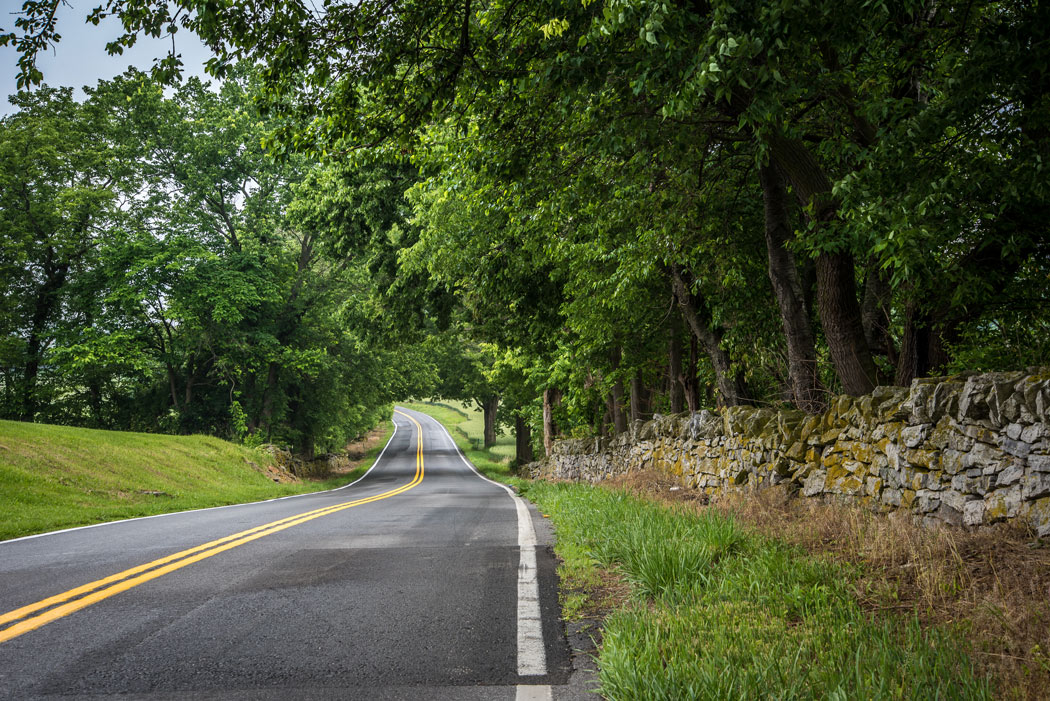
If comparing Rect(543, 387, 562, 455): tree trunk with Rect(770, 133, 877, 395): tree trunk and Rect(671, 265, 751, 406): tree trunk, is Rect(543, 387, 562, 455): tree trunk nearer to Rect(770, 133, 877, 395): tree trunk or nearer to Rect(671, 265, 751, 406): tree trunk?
Rect(671, 265, 751, 406): tree trunk

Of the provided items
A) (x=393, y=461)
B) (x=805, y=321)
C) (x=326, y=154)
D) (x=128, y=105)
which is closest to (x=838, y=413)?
(x=805, y=321)

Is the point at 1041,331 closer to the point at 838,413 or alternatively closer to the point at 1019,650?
the point at 838,413

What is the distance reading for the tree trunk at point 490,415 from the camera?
49.1 m

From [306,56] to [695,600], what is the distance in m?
5.37

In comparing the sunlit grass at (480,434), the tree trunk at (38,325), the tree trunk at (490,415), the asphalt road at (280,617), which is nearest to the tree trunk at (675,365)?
the asphalt road at (280,617)

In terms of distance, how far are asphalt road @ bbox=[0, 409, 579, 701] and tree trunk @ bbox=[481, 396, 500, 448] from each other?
40876 millimetres

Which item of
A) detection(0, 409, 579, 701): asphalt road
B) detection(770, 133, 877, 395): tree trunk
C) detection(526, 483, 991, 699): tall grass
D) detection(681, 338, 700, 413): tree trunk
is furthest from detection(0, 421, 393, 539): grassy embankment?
detection(681, 338, 700, 413): tree trunk

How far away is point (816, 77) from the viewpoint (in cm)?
576

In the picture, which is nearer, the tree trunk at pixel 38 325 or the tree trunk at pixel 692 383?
the tree trunk at pixel 692 383

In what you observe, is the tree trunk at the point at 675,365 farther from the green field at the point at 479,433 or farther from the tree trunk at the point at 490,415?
the tree trunk at the point at 490,415

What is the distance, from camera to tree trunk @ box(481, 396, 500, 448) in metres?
49.1

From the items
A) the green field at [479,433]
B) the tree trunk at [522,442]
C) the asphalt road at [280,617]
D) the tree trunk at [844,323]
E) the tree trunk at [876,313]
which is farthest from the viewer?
the green field at [479,433]

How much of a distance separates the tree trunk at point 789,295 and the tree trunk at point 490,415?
40.0m

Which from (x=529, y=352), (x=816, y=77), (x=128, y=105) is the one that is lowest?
(x=529, y=352)
